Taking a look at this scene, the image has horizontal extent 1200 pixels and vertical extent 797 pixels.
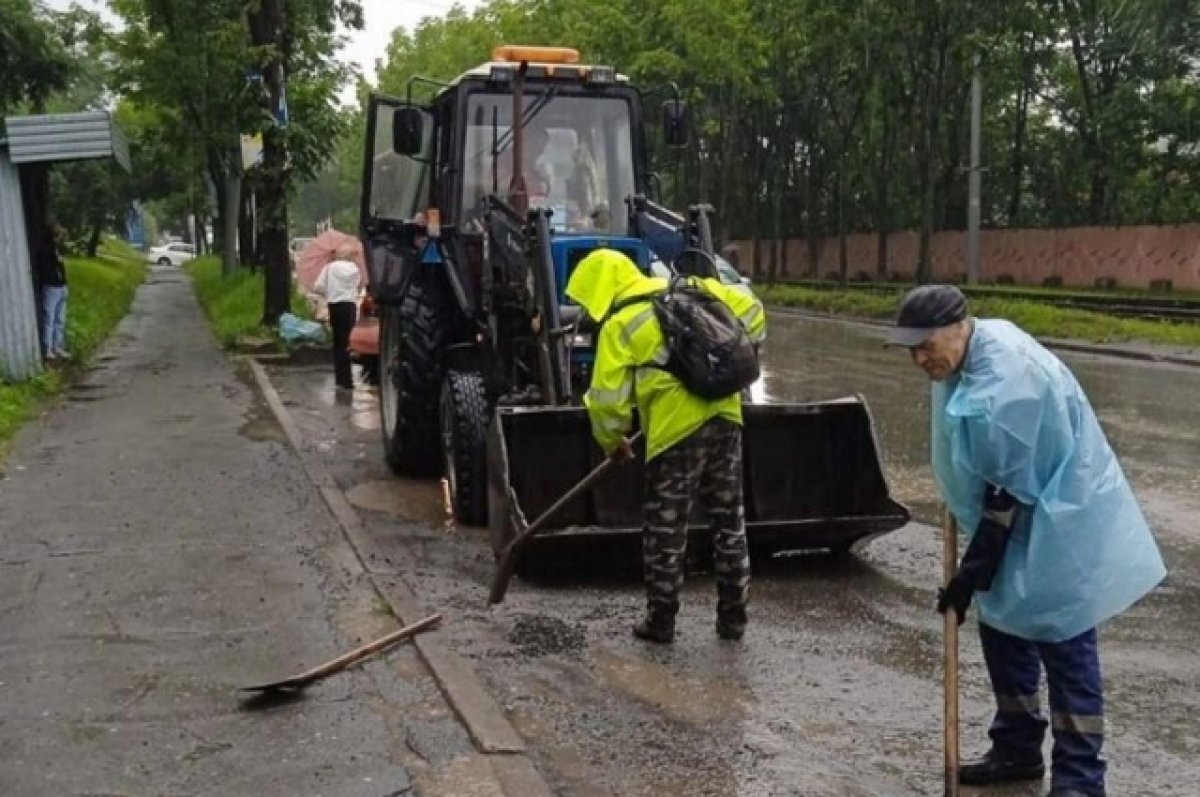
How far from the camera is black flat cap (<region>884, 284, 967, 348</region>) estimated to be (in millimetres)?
4453

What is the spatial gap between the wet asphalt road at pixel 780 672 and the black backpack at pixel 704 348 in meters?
1.22

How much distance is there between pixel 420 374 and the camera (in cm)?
1024

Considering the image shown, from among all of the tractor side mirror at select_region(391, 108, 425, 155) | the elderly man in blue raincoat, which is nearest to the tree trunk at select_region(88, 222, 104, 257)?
the tractor side mirror at select_region(391, 108, 425, 155)

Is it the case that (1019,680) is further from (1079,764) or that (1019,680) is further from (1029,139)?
(1029,139)

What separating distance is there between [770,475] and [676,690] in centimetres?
223

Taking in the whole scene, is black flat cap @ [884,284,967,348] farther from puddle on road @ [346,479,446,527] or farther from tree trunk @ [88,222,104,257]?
tree trunk @ [88,222,104,257]

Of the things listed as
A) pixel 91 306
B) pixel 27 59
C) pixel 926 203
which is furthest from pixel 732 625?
pixel 926 203

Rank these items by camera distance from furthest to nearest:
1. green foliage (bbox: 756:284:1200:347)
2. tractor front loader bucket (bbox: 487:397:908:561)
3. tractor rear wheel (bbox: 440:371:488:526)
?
green foliage (bbox: 756:284:1200:347) < tractor rear wheel (bbox: 440:371:488:526) < tractor front loader bucket (bbox: 487:397:908:561)

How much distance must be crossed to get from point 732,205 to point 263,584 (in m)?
51.3

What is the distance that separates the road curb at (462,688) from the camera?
478 centimetres

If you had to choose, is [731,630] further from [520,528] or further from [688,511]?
[520,528]

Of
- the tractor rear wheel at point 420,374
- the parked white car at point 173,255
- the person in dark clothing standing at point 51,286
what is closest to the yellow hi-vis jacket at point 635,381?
the tractor rear wheel at point 420,374

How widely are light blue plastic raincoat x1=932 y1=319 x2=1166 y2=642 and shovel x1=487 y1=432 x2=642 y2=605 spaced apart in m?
2.21

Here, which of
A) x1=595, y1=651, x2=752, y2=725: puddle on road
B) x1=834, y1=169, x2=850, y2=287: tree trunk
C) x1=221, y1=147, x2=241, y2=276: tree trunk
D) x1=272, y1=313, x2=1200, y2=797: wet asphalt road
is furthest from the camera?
x1=834, y1=169, x2=850, y2=287: tree trunk
